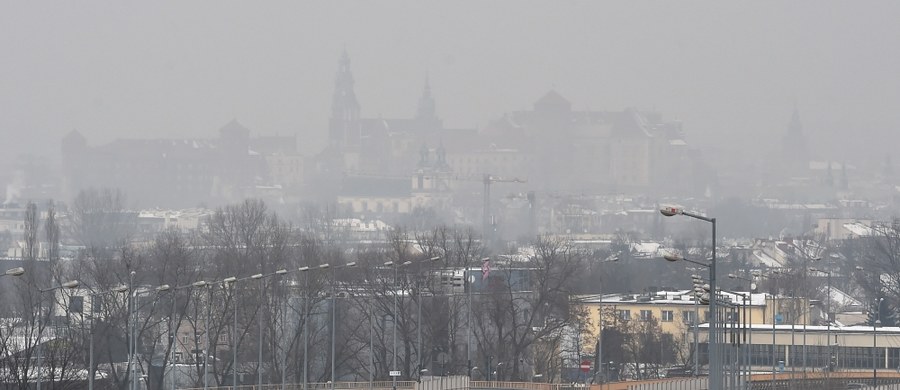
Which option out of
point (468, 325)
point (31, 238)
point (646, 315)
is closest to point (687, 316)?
point (646, 315)

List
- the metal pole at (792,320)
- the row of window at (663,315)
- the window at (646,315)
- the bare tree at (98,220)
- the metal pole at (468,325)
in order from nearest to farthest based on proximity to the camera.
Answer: the metal pole at (792,320) → the metal pole at (468,325) → the row of window at (663,315) → the window at (646,315) → the bare tree at (98,220)

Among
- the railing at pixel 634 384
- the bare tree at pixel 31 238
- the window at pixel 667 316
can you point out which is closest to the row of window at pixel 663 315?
the window at pixel 667 316

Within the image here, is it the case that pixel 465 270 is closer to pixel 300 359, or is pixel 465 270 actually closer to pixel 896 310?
pixel 300 359

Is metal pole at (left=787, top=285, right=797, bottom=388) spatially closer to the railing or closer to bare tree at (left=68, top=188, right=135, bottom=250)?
the railing

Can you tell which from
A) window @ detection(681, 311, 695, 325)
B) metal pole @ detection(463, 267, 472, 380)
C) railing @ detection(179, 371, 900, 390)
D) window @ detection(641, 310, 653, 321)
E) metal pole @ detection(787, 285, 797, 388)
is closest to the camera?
railing @ detection(179, 371, 900, 390)

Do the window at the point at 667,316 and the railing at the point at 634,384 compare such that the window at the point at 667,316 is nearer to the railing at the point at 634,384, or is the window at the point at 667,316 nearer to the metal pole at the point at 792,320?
the metal pole at the point at 792,320

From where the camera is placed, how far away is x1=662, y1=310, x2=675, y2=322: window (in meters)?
64.9

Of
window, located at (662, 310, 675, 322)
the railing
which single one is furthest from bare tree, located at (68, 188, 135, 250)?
the railing

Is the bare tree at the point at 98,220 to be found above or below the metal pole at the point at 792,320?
above

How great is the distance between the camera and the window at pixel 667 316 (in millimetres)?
64938

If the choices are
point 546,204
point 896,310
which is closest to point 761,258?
point 896,310

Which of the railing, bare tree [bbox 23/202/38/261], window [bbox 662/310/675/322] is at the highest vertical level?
bare tree [bbox 23/202/38/261]

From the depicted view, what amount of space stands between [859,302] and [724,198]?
111497 mm

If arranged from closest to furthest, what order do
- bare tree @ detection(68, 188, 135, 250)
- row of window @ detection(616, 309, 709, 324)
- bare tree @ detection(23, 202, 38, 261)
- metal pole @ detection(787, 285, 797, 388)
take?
metal pole @ detection(787, 285, 797, 388) → row of window @ detection(616, 309, 709, 324) → bare tree @ detection(23, 202, 38, 261) → bare tree @ detection(68, 188, 135, 250)
